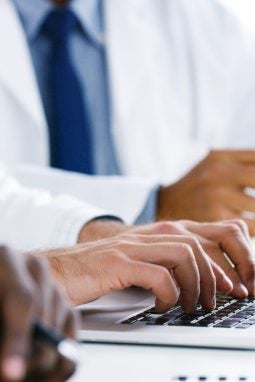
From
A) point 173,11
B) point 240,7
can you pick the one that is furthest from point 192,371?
point 240,7

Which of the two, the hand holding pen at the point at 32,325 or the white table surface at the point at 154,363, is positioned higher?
the hand holding pen at the point at 32,325

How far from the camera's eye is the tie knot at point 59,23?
6.00 feet

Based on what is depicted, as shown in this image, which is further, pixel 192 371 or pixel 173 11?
pixel 173 11

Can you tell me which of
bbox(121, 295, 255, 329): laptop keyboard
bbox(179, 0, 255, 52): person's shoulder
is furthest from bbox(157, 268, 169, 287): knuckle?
bbox(179, 0, 255, 52): person's shoulder

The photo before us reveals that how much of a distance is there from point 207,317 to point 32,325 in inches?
15.2

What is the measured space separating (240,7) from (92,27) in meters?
0.49

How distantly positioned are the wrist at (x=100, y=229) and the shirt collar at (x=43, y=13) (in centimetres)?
79

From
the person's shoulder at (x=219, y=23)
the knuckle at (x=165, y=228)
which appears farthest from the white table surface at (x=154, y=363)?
the person's shoulder at (x=219, y=23)

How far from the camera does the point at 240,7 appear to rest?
224cm

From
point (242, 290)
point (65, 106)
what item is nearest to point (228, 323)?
point (242, 290)

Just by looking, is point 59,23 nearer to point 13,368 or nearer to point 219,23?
point 219,23

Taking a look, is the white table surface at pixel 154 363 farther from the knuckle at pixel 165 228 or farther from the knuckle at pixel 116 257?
the knuckle at pixel 165 228

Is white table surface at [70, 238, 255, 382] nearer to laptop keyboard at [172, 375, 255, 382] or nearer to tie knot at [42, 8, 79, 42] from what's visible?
laptop keyboard at [172, 375, 255, 382]

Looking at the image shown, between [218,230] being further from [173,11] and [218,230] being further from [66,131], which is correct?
[173,11]
